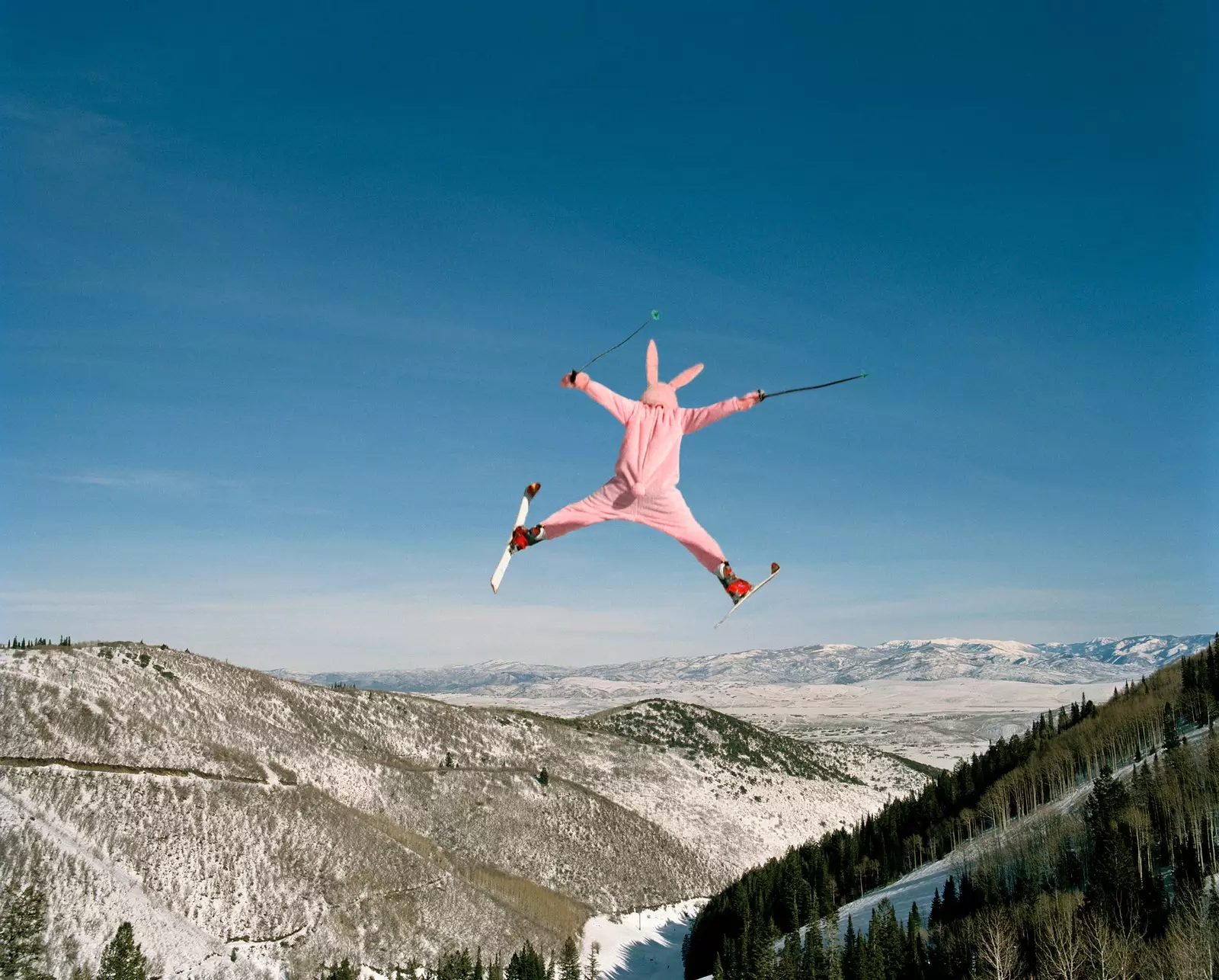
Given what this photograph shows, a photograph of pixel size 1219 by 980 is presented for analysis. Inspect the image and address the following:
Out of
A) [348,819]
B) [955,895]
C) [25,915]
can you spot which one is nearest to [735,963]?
[955,895]

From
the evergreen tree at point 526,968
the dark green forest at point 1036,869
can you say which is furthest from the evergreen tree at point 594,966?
the evergreen tree at point 526,968

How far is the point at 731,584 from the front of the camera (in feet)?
36.0

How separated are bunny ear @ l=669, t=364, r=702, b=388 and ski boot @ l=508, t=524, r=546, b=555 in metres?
2.61

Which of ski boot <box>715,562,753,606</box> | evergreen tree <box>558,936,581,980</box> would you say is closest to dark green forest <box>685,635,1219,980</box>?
evergreen tree <box>558,936,581,980</box>

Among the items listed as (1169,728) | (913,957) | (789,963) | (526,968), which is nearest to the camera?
(789,963)

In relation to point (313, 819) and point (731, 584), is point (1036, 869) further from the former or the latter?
point (731, 584)

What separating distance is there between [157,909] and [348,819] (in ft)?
73.2

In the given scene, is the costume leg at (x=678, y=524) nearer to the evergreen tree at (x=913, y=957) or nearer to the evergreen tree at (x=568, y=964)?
the evergreen tree at (x=913, y=957)

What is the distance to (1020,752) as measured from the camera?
111 meters

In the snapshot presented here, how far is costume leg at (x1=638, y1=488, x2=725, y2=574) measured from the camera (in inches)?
440

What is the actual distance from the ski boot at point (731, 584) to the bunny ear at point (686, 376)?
2.46 m

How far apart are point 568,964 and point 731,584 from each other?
237 feet

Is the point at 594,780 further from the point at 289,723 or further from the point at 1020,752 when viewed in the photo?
the point at 1020,752

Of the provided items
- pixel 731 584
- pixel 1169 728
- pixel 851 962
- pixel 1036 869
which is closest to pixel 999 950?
pixel 851 962
